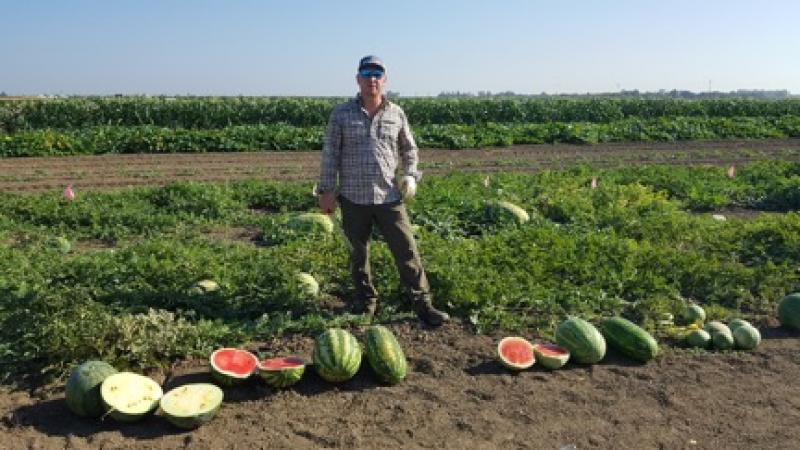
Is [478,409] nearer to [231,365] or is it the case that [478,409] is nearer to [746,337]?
[231,365]

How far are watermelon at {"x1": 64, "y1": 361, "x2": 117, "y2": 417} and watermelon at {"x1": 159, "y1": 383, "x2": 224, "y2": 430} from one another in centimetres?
43

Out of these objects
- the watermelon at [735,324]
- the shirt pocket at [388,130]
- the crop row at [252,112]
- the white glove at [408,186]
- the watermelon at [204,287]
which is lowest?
the watermelon at [735,324]

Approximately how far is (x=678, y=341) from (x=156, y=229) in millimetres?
6969

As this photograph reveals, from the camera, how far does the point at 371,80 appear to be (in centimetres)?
578

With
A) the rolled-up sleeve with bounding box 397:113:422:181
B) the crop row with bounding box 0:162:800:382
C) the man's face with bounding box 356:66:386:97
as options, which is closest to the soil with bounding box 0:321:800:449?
the crop row with bounding box 0:162:800:382

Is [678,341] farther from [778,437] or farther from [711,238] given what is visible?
[711,238]

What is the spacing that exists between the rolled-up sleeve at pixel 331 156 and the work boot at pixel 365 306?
3.66 feet

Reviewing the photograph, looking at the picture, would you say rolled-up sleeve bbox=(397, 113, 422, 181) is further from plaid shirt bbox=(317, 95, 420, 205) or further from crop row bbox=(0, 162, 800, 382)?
crop row bbox=(0, 162, 800, 382)

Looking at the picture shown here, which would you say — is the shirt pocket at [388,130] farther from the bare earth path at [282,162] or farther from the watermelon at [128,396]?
the bare earth path at [282,162]

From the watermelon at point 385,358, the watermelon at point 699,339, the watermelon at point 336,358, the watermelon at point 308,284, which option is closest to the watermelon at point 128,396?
the watermelon at point 336,358

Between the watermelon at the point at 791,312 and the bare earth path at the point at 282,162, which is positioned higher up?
the watermelon at the point at 791,312

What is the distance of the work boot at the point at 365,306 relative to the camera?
6.33m

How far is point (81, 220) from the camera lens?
32.7 ft

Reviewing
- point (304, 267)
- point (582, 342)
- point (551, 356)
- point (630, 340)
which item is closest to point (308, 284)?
point (304, 267)
